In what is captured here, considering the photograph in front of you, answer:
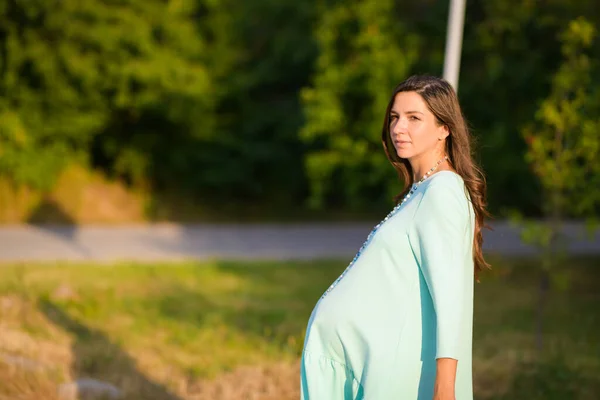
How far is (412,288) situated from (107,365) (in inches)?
177

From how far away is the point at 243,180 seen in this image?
66.7ft

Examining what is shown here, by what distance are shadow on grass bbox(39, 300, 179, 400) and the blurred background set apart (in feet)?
0.09

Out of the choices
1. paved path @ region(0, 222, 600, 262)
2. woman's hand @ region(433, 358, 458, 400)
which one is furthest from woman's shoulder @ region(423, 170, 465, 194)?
paved path @ region(0, 222, 600, 262)

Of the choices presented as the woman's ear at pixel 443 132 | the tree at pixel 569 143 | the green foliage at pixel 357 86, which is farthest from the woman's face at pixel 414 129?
the green foliage at pixel 357 86

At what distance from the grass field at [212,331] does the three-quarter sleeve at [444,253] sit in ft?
11.7

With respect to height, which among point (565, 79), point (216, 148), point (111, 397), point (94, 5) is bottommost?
point (111, 397)

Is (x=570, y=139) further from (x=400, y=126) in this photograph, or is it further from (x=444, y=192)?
(x=444, y=192)

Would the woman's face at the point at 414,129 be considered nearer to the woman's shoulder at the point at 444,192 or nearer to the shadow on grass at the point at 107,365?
the woman's shoulder at the point at 444,192

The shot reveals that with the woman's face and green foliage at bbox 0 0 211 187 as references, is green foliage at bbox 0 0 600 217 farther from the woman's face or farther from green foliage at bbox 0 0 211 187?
the woman's face

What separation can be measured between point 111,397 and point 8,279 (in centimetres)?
517

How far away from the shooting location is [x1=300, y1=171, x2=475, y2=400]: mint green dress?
2.22m

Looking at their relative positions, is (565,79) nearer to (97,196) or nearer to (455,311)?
(455,311)

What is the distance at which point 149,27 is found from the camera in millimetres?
17719

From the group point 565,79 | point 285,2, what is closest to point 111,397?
point 565,79
